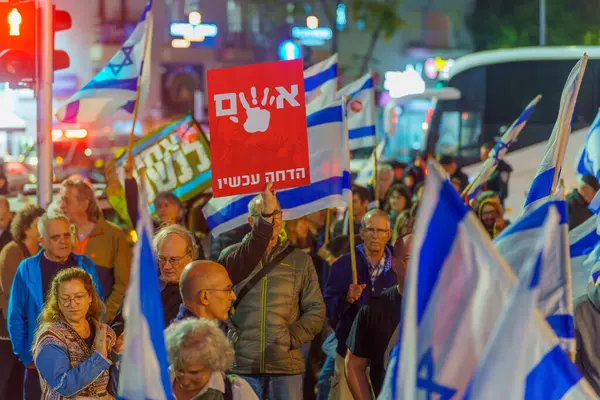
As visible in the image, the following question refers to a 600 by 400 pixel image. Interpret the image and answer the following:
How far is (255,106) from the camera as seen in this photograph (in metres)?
7.33

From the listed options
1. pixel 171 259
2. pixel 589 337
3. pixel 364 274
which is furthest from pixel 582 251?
pixel 171 259

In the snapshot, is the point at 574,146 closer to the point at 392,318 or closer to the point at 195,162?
the point at 195,162

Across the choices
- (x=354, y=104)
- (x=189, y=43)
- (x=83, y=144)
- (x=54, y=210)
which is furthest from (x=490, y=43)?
(x=54, y=210)

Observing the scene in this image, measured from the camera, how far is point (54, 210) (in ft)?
26.3

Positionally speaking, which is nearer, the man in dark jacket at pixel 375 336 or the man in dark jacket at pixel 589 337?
the man in dark jacket at pixel 589 337

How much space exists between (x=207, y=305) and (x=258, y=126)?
246 centimetres

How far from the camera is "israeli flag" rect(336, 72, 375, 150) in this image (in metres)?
12.1

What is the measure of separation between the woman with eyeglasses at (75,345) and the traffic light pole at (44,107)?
4.29 metres

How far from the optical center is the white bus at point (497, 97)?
22688 millimetres

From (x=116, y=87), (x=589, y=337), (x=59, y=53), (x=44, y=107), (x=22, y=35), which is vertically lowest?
(x=589, y=337)

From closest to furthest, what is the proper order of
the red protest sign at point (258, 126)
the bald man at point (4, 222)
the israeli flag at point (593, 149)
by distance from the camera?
the red protest sign at point (258, 126)
the bald man at point (4, 222)
the israeli flag at point (593, 149)

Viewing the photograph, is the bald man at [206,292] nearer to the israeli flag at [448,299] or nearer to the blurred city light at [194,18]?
the israeli flag at [448,299]

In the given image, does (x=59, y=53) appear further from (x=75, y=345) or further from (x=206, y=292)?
(x=206, y=292)

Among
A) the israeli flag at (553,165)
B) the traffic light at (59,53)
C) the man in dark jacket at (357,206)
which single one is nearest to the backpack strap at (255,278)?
the israeli flag at (553,165)
